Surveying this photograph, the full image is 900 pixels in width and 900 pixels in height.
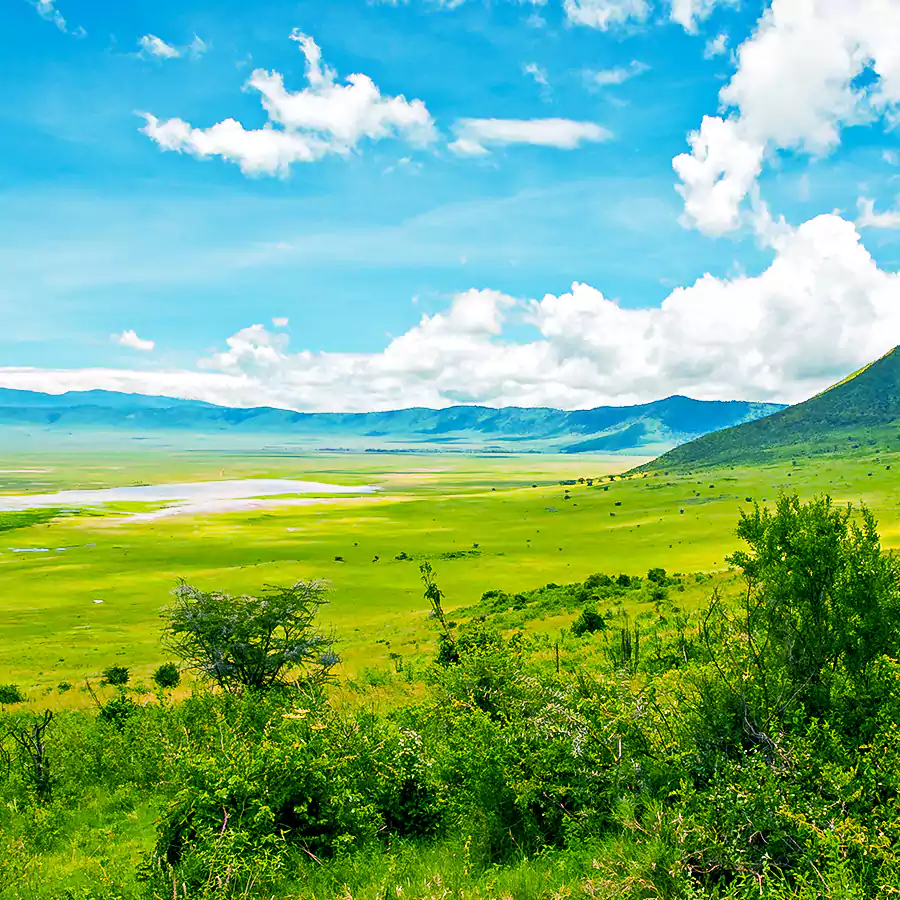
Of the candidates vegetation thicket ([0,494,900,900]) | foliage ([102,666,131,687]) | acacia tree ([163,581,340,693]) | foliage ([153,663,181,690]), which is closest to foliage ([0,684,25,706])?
foliage ([102,666,131,687])

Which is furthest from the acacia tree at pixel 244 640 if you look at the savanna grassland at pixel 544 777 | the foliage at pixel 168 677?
the foliage at pixel 168 677

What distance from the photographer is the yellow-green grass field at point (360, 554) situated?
188 ft

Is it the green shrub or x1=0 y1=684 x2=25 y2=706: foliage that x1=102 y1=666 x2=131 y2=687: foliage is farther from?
the green shrub

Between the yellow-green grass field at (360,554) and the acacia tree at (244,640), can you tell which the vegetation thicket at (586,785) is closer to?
the acacia tree at (244,640)

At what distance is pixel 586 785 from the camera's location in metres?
10.2

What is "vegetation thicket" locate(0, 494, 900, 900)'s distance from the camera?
308 inches

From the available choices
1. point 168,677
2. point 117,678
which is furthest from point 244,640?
point 117,678

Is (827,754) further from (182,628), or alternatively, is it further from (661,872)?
(182,628)

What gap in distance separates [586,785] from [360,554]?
95.3 m

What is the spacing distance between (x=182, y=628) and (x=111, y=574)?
A: 235 feet

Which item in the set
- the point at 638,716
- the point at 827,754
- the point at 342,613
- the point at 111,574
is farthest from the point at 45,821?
the point at 111,574

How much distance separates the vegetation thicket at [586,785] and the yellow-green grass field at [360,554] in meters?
24.4

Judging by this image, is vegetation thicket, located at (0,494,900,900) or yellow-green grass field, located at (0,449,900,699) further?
yellow-green grass field, located at (0,449,900,699)

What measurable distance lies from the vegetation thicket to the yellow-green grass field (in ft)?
80.0
